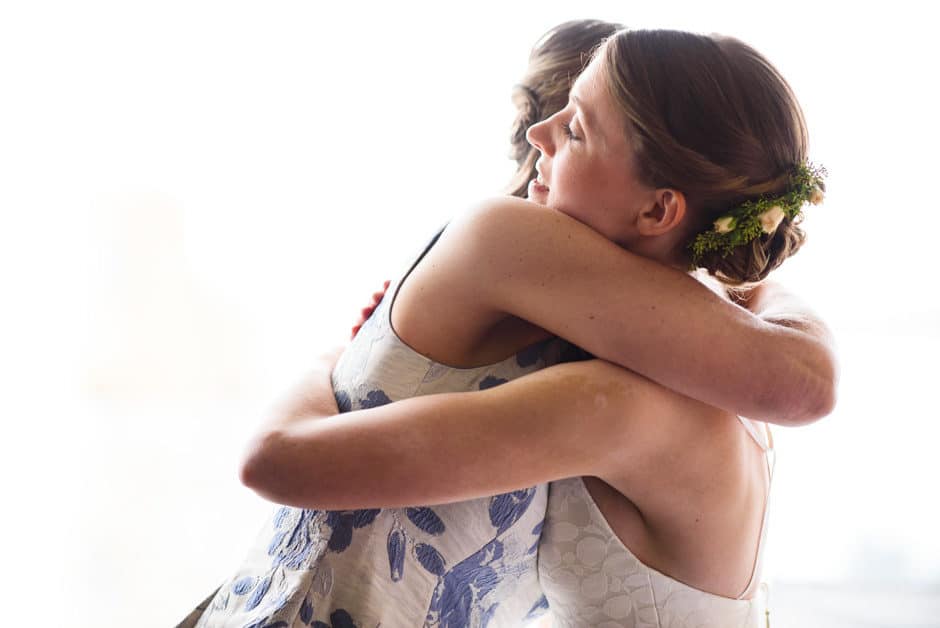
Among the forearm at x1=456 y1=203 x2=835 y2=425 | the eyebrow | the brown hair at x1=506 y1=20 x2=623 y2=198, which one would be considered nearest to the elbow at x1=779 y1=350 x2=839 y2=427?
the forearm at x1=456 y1=203 x2=835 y2=425

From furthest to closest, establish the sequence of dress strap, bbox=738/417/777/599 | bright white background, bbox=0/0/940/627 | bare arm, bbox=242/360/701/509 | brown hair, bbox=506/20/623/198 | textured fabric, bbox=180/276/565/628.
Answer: bright white background, bbox=0/0/940/627 < brown hair, bbox=506/20/623/198 < dress strap, bbox=738/417/777/599 < textured fabric, bbox=180/276/565/628 < bare arm, bbox=242/360/701/509

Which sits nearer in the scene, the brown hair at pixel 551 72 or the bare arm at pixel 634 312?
the bare arm at pixel 634 312

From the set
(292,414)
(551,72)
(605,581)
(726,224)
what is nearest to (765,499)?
(605,581)

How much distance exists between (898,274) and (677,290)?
205cm

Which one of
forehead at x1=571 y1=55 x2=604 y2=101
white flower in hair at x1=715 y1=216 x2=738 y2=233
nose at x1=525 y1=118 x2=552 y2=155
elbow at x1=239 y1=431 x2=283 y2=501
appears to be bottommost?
elbow at x1=239 y1=431 x2=283 y2=501

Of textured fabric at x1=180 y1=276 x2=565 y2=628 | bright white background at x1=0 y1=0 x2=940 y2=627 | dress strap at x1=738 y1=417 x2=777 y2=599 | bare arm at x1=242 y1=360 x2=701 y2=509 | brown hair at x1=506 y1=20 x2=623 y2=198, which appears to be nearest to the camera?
bare arm at x1=242 y1=360 x2=701 y2=509

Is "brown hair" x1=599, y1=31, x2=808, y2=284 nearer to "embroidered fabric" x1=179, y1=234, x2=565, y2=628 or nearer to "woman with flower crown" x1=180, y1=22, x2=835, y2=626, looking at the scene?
"woman with flower crown" x1=180, y1=22, x2=835, y2=626

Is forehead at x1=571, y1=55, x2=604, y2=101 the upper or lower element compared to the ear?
upper

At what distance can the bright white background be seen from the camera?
2443mm

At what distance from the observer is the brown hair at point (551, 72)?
4.88ft

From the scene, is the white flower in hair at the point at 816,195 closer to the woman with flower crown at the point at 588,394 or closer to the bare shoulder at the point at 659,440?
the woman with flower crown at the point at 588,394

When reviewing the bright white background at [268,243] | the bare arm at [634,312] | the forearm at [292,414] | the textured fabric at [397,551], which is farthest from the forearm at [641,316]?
the bright white background at [268,243]

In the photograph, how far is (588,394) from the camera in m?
0.89

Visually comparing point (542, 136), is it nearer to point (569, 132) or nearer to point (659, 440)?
point (569, 132)
